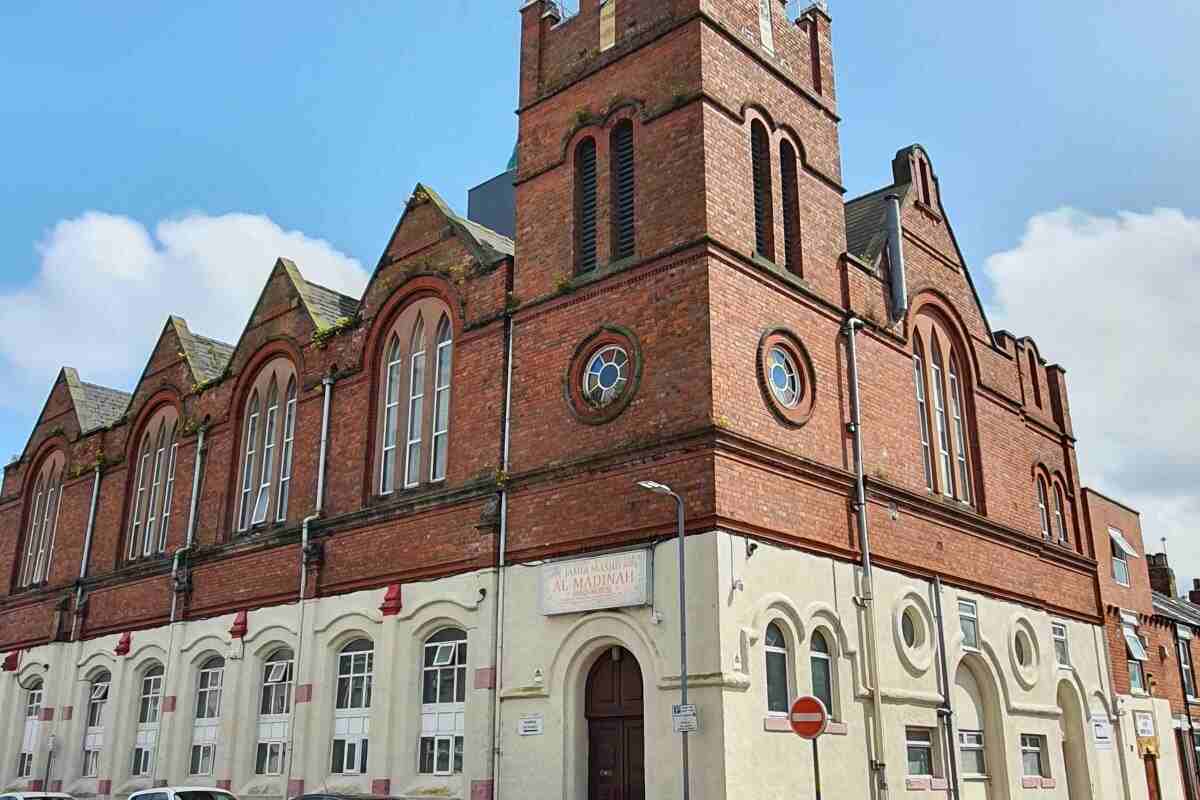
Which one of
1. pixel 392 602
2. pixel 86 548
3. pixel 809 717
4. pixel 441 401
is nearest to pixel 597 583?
pixel 809 717

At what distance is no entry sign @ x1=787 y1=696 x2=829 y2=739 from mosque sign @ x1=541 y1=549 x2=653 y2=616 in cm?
311

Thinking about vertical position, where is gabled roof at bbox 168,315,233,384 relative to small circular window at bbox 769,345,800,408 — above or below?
above

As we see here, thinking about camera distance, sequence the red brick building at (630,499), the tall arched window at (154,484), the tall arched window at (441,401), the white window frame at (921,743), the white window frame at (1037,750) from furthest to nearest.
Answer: the tall arched window at (154,484) < the white window frame at (1037,750) < the tall arched window at (441,401) < the white window frame at (921,743) < the red brick building at (630,499)

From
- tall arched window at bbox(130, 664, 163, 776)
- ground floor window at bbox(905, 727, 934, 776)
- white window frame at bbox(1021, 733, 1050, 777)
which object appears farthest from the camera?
tall arched window at bbox(130, 664, 163, 776)

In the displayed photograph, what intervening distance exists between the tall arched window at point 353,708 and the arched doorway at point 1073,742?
1532cm

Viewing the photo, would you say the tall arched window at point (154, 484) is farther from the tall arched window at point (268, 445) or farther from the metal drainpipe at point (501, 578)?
the metal drainpipe at point (501, 578)

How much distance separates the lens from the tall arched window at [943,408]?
24.0 m

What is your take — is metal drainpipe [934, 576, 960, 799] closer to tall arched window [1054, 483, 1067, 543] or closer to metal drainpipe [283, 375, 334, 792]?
tall arched window [1054, 483, 1067, 543]

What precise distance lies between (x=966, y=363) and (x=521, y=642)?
13.5 metres

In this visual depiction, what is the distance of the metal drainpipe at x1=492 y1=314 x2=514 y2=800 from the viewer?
61.7ft

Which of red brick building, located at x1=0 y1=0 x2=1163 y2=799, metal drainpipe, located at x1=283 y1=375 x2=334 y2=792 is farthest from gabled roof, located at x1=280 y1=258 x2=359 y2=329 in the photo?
metal drainpipe, located at x1=283 y1=375 x2=334 y2=792

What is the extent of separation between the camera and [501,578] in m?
19.7

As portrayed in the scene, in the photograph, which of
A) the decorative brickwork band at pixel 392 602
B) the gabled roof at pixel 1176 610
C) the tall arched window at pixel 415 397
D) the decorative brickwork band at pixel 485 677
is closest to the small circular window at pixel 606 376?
the tall arched window at pixel 415 397

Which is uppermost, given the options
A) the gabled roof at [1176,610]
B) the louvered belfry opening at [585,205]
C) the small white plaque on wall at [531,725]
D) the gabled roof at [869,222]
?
the gabled roof at [869,222]
